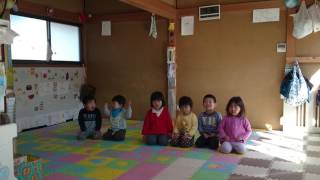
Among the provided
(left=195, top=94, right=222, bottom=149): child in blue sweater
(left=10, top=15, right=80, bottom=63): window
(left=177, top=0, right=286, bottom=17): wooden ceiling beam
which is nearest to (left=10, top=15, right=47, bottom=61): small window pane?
(left=10, top=15, right=80, bottom=63): window

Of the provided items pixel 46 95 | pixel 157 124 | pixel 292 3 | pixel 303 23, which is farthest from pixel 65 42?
pixel 303 23

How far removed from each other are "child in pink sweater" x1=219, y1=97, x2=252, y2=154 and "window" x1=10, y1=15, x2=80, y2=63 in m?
3.10

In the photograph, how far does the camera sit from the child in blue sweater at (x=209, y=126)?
12.8ft

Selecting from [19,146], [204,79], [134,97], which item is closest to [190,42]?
[204,79]

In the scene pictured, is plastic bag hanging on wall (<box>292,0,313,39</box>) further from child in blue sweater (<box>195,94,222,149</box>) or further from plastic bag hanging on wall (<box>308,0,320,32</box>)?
child in blue sweater (<box>195,94,222,149</box>)

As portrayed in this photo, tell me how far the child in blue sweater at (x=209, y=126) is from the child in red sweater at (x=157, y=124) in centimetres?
40

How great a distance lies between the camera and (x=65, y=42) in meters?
5.82

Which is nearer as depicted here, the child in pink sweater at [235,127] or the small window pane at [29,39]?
the child in pink sweater at [235,127]

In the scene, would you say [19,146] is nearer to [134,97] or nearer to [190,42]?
[134,97]

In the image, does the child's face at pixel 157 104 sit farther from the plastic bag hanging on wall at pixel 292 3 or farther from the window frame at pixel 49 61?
the plastic bag hanging on wall at pixel 292 3

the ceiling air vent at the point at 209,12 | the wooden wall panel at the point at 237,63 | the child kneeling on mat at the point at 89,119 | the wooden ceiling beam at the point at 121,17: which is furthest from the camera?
the wooden ceiling beam at the point at 121,17

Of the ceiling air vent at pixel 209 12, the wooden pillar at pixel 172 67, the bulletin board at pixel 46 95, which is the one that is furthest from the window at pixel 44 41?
the ceiling air vent at pixel 209 12

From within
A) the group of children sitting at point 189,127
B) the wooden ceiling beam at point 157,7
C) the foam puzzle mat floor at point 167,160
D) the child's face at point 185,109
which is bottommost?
the foam puzzle mat floor at point 167,160

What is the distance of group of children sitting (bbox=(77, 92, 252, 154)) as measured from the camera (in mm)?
3777
